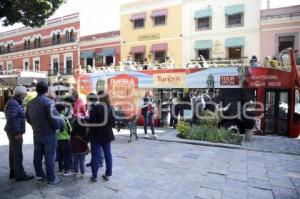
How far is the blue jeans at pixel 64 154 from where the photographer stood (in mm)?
5746

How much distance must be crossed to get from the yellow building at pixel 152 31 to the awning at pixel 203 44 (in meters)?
1.42

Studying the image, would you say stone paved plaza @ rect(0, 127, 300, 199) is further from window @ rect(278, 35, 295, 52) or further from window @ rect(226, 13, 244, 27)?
window @ rect(226, 13, 244, 27)

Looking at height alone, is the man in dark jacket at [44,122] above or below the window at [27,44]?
below

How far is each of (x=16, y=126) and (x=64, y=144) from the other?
1.01 metres

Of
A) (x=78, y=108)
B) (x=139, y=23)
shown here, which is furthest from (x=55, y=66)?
(x=78, y=108)

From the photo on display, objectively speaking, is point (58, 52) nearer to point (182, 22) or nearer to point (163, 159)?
point (182, 22)

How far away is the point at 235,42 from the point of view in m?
19.1

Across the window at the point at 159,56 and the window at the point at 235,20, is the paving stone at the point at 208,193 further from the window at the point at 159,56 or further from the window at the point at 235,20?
the window at the point at 159,56

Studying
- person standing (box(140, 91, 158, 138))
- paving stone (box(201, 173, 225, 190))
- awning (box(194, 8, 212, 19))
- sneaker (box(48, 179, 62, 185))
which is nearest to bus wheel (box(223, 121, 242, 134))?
person standing (box(140, 91, 158, 138))

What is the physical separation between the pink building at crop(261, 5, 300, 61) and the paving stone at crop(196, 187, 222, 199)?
51.3 ft

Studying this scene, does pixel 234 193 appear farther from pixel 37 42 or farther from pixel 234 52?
pixel 37 42

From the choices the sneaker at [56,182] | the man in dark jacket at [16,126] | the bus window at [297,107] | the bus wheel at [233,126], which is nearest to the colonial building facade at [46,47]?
the bus wheel at [233,126]

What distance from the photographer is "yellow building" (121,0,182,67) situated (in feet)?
70.0

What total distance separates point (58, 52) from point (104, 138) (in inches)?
1037
